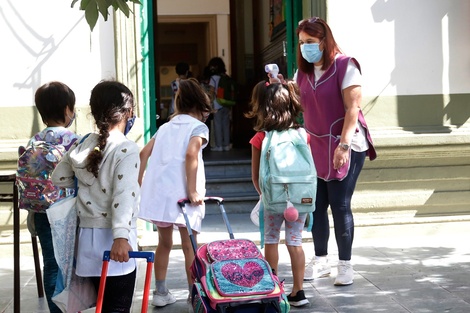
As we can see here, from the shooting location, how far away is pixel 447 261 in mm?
7449

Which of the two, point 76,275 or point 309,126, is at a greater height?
point 309,126

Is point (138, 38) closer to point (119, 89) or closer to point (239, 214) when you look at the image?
Result: point (239, 214)

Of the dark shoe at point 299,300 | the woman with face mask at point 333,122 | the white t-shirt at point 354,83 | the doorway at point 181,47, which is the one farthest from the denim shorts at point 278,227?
the doorway at point 181,47

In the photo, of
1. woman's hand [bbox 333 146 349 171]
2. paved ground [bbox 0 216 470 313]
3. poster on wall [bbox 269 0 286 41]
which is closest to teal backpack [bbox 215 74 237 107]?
poster on wall [bbox 269 0 286 41]

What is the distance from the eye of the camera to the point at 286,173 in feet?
18.7

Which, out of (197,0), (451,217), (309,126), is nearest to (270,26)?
(451,217)

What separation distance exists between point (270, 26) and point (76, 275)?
7.52 m

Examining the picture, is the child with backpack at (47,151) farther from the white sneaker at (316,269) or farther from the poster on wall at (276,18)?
→ the poster on wall at (276,18)

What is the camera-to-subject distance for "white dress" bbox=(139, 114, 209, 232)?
5797mm

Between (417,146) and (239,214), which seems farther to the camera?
(239,214)

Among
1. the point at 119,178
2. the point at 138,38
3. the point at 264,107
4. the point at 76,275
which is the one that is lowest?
the point at 76,275

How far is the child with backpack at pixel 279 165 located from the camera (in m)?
5.74

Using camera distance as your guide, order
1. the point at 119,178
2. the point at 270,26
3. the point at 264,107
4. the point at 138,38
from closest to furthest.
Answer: the point at 119,178 → the point at 264,107 → the point at 138,38 → the point at 270,26

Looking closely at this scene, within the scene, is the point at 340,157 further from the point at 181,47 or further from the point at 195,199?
the point at 181,47
